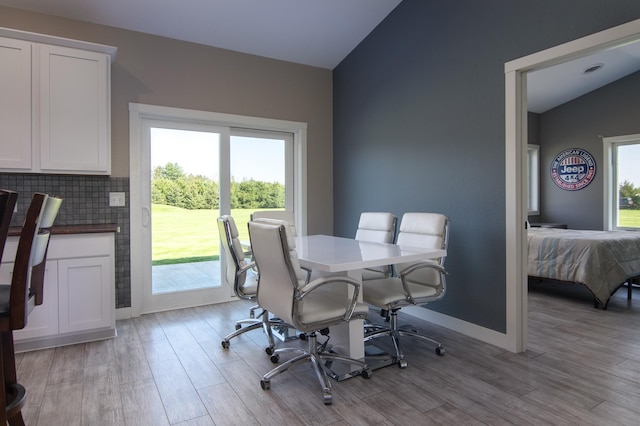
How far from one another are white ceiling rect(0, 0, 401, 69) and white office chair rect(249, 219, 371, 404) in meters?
2.48

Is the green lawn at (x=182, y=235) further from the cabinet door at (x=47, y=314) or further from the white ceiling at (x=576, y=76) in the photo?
the white ceiling at (x=576, y=76)

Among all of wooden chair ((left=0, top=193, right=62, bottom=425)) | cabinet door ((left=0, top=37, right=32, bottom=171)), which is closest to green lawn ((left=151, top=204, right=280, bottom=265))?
cabinet door ((left=0, top=37, right=32, bottom=171))

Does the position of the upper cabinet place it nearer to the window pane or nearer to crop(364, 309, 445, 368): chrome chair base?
crop(364, 309, 445, 368): chrome chair base

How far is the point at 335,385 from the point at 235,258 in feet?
3.66

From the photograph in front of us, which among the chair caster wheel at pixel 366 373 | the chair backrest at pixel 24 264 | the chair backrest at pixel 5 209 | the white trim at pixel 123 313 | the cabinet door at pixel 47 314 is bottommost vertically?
the chair caster wheel at pixel 366 373

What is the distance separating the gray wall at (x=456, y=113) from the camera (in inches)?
108

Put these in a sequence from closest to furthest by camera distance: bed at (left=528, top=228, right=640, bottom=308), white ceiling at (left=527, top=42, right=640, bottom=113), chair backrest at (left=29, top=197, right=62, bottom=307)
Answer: chair backrest at (left=29, top=197, right=62, bottom=307) → bed at (left=528, top=228, right=640, bottom=308) → white ceiling at (left=527, top=42, right=640, bottom=113)

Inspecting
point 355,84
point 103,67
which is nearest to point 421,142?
point 355,84

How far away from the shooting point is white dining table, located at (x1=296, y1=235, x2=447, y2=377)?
2.15 meters

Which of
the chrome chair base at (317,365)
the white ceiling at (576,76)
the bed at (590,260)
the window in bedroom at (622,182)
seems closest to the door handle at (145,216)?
the chrome chair base at (317,365)

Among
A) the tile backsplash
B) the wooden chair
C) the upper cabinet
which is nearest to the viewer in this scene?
the wooden chair

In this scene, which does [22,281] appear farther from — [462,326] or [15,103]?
[462,326]

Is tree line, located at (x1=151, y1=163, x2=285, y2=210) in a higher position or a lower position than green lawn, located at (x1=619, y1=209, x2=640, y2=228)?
higher

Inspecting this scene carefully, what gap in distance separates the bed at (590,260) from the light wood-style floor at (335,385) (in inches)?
28.6
